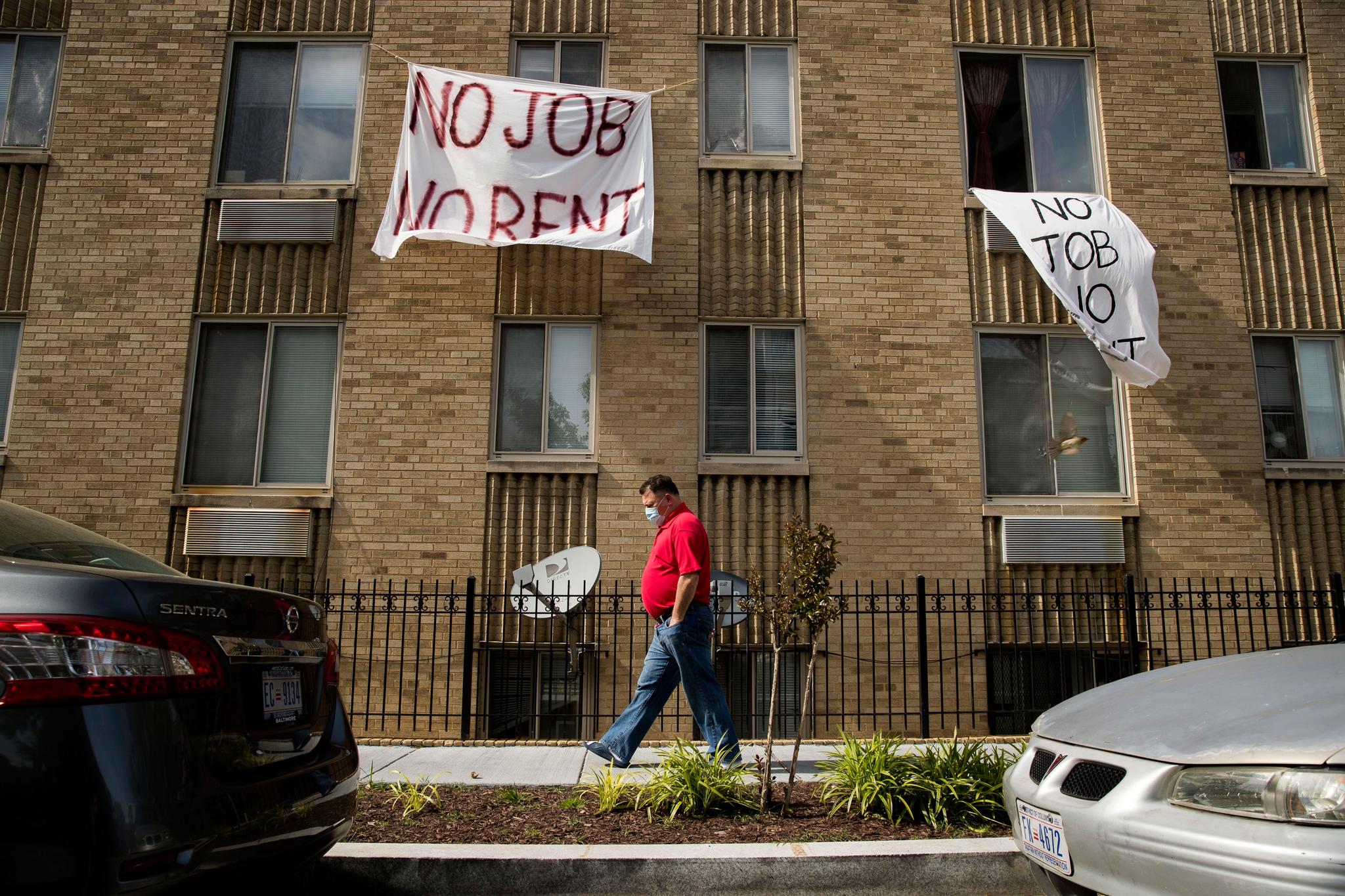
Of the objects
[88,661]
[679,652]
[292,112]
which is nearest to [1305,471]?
[679,652]

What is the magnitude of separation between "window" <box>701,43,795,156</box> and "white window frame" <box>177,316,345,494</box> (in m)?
4.47

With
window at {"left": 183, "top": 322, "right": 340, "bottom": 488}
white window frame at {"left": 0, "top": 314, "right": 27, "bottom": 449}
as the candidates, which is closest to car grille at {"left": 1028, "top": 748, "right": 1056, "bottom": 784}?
window at {"left": 183, "top": 322, "right": 340, "bottom": 488}

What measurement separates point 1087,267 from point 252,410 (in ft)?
27.4

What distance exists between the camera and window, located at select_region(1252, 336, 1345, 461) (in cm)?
986

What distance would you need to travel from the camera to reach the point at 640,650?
9.00 metres

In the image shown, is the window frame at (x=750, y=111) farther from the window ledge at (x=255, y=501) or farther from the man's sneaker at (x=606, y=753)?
the man's sneaker at (x=606, y=753)

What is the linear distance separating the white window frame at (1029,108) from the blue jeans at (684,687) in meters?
6.33

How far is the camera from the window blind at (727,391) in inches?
377

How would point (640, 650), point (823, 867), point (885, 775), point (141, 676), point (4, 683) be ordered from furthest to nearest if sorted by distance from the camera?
point (640, 650) < point (885, 775) < point (823, 867) < point (141, 676) < point (4, 683)

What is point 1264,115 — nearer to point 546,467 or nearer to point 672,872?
point 546,467

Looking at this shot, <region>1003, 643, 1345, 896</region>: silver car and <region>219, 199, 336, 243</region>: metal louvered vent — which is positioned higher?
<region>219, 199, 336, 243</region>: metal louvered vent

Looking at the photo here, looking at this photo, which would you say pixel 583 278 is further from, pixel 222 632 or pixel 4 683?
pixel 4 683

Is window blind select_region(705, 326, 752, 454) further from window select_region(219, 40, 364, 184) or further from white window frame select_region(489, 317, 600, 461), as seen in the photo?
window select_region(219, 40, 364, 184)

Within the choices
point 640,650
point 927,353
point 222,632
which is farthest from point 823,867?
point 927,353
